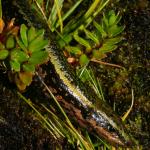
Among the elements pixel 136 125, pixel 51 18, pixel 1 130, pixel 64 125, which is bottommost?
pixel 136 125

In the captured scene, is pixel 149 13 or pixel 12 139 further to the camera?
pixel 149 13

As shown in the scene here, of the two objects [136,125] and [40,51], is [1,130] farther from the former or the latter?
[136,125]

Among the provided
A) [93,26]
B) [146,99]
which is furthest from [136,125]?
[93,26]

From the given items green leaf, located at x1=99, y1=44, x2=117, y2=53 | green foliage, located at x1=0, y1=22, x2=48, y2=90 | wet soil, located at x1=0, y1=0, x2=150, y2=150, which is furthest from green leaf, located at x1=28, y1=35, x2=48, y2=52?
green leaf, located at x1=99, y1=44, x2=117, y2=53

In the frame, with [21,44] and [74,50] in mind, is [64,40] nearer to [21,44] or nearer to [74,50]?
[74,50]

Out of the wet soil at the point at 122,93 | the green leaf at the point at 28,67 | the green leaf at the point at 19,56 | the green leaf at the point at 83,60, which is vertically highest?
the green leaf at the point at 19,56

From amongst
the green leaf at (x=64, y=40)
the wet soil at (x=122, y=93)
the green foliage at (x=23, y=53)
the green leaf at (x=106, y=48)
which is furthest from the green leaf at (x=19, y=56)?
the green leaf at (x=106, y=48)

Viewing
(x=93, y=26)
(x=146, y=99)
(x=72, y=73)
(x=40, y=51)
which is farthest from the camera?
(x=93, y=26)

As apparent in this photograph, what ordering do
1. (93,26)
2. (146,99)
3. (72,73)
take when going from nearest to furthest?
(72,73)
(146,99)
(93,26)

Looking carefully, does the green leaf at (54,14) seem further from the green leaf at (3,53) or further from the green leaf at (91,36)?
the green leaf at (3,53)
